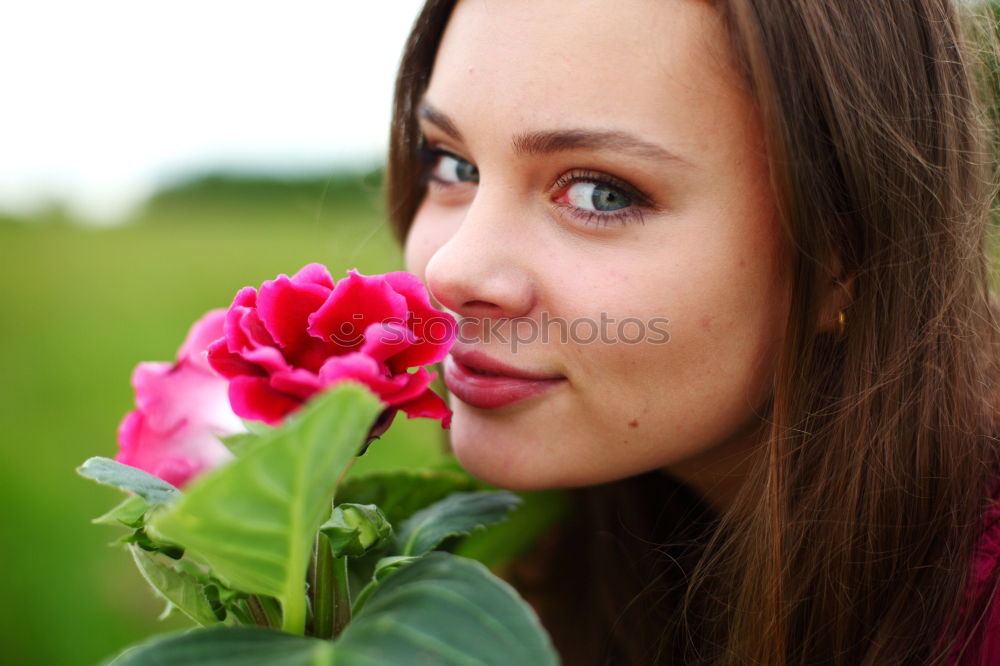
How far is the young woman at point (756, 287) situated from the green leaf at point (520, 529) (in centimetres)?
26

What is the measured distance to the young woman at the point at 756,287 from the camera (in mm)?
1034

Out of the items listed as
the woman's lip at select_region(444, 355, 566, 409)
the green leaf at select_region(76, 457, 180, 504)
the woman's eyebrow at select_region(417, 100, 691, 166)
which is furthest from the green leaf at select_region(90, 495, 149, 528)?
the woman's eyebrow at select_region(417, 100, 691, 166)

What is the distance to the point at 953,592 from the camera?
1063 millimetres

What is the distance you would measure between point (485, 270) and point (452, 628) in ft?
1.62

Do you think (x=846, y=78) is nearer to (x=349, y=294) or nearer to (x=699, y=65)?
(x=699, y=65)

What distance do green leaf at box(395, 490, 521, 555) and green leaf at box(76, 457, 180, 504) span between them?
27 centimetres

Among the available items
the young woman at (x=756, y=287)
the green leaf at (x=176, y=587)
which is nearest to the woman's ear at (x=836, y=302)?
the young woman at (x=756, y=287)

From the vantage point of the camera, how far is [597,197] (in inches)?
42.9

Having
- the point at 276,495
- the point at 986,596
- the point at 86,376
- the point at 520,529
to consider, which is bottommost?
the point at 86,376

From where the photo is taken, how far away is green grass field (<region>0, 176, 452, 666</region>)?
6.38ft

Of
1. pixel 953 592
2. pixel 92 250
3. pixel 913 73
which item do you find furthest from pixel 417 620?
pixel 92 250

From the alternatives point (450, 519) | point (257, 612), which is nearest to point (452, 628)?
point (257, 612)

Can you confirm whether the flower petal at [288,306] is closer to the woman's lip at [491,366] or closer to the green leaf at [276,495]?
the green leaf at [276,495]

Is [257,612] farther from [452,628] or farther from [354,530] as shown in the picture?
[452,628]
